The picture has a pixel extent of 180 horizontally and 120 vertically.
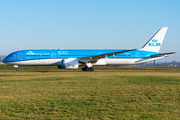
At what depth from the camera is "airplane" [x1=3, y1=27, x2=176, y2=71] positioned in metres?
33.6

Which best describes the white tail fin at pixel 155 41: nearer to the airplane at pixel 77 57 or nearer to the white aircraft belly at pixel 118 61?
the airplane at pixel 77 57

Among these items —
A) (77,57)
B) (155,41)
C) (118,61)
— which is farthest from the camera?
(155,41)

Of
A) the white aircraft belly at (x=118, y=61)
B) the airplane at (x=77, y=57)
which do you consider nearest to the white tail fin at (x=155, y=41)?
the airplane at (x=77, y=57)

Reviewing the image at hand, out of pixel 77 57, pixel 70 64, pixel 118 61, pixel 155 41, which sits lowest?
pixel 70 64

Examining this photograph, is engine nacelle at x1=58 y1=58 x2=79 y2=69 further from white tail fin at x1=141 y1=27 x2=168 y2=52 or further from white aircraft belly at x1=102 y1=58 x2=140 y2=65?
white tail fin at x1=141 y1=27 x2=168 y2=52

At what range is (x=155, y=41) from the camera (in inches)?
1491

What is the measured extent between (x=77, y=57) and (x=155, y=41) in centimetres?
1569

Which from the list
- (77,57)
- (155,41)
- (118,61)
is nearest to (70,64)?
(77,57)

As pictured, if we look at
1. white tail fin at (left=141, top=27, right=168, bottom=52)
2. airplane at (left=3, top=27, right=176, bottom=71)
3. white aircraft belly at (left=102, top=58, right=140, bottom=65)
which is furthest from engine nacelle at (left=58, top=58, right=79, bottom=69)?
white tail fin at (left=141, top=27, right=168, bottom=52)

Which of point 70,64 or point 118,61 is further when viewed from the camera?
point 118,61

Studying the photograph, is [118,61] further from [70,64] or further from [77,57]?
[70,64]

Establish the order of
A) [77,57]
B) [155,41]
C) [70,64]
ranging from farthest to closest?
[155,41], [77,57], [70,64]

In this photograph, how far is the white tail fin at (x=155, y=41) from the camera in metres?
37.7

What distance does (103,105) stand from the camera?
25.7ft
